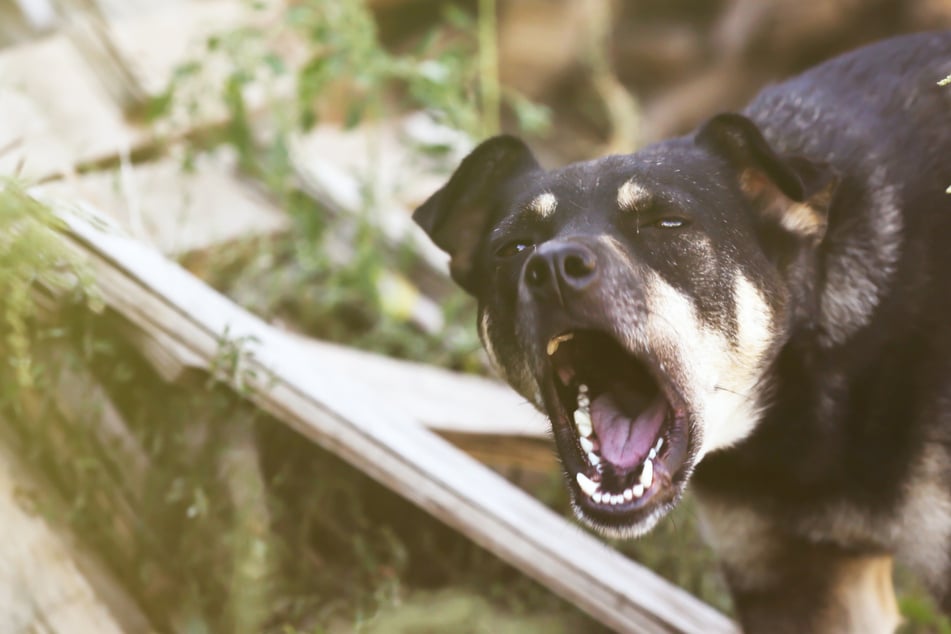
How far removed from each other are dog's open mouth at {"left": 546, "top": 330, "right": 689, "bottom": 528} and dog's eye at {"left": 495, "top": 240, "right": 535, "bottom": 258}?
251 millimetres

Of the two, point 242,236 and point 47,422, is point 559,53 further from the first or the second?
point 47,422

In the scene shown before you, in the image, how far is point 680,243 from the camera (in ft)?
8.16

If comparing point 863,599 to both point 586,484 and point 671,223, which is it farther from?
point 671,223

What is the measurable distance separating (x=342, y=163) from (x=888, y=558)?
3284mm

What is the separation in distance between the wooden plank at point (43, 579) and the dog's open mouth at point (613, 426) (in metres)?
1.25

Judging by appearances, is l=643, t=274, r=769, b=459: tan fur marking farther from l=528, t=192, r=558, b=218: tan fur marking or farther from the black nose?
l=528, t=192, r=558, b=218: tan fur marking

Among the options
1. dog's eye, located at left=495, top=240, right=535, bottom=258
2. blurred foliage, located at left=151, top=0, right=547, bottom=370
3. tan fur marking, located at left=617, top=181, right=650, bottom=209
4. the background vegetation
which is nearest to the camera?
tan fur marking, located at left=617, top=181, right=650, bottom=209

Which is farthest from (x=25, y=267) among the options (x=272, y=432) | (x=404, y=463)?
(x=404, y=463)

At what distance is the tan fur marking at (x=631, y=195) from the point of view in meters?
2.51

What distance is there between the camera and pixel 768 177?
257 centimetres

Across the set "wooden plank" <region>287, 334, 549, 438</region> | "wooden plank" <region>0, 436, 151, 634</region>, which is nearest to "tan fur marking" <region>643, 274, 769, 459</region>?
"wooden plank" <region>287, 334, 549, 438</region>

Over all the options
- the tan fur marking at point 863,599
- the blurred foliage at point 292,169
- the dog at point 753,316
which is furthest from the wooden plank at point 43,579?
the tan fur marking at point 863,599

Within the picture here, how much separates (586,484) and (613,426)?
0.56 feet

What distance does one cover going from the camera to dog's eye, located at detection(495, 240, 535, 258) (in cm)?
262
